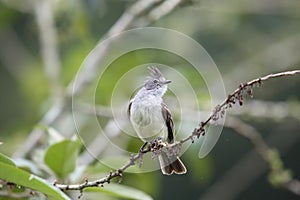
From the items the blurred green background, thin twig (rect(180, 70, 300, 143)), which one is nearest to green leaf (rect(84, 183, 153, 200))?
thin twig (rect(180, 70, 300, 143))

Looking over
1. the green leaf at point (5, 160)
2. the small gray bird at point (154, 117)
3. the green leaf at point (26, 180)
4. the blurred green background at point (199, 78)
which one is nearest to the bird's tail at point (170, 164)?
the small gray bird at point (154, 117)

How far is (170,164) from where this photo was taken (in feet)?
6.66

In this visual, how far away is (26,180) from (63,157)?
0.52 m

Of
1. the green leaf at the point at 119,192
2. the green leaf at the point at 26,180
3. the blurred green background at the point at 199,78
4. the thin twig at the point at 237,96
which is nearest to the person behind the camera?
the thin twig at the point at 237,96

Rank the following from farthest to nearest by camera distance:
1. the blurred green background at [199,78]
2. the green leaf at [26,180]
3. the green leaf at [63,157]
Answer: the blurred green background at [199,78]
the green leaf at [63,157]
the green leaf at [26,180]

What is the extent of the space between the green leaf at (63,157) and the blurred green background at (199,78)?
41.8 inches

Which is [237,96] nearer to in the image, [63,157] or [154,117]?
[154,117]

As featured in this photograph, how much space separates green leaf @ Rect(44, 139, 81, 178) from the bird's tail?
45 cm

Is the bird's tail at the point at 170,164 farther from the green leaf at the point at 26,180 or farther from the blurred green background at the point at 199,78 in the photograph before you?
the blurred green background at the point at 199,78

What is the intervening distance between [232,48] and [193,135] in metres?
3.88

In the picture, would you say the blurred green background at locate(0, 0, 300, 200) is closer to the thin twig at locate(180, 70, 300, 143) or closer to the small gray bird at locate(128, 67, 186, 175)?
the small gray bird at locate(128, 67, 186, 175)

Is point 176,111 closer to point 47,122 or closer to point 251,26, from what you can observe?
point 47,122

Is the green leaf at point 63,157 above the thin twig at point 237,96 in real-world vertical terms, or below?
above

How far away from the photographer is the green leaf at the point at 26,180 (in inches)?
73.4
